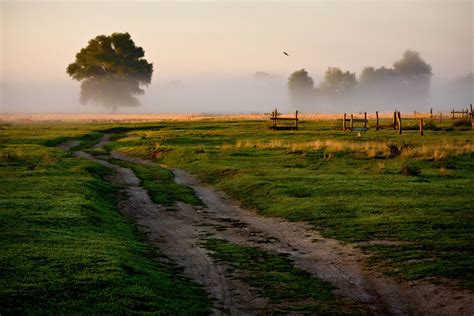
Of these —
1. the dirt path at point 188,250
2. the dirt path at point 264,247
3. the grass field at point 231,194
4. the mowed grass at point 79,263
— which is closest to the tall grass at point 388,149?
the grass field at point 231,194

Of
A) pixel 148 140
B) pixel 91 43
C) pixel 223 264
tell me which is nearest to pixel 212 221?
pixel 223 264

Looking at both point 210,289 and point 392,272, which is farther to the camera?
point 392,272

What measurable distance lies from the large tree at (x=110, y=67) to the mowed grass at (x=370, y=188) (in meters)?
94.2

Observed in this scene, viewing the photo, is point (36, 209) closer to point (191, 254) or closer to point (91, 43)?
point (191, 254)

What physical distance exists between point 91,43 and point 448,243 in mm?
135203

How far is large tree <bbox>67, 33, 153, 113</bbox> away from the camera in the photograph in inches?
5595

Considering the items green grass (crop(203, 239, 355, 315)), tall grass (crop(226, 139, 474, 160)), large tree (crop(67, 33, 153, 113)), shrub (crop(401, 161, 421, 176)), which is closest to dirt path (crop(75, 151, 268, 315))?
green grass (crop(203, 239, 355, 315))

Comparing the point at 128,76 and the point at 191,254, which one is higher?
the point at 128,76

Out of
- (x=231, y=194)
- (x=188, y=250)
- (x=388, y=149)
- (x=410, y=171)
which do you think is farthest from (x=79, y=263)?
(x=388, y=149)

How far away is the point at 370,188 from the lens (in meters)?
26.4

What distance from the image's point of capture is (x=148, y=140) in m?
57.4

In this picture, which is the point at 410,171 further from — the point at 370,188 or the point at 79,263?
the point at 79,263

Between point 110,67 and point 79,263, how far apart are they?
134 metres

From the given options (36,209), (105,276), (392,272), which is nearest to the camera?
(105,276)
